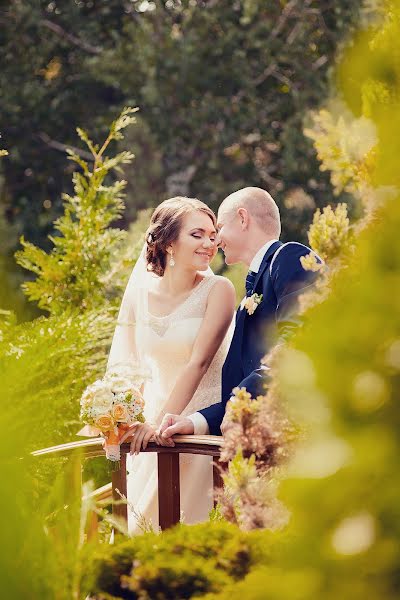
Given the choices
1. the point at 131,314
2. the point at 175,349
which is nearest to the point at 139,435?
the point at 175,349

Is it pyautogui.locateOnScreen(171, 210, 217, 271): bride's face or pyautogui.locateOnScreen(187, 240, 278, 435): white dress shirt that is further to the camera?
pyautogui.locateOnScreen(171, 210, 217, 271): bride's face

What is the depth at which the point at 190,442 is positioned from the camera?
371cm

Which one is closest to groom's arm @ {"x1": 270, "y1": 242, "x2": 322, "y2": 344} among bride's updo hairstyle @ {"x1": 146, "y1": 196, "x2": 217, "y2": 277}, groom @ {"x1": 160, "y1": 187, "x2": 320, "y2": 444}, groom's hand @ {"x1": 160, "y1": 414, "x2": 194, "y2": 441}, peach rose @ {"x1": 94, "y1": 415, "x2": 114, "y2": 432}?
groom @ {"x1": 160, "y1": 187, "x2": 320, "y2": 444}

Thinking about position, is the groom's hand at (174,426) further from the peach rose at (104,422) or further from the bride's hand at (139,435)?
the peach rose at (104,422)

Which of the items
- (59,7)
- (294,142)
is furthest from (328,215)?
(59,7)

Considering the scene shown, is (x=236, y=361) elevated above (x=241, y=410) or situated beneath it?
elevated above

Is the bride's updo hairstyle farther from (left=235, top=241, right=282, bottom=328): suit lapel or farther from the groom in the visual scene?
(left=235, top=241, right=282, bottom=328): suit lapel

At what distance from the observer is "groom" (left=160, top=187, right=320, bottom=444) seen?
3.97 meters

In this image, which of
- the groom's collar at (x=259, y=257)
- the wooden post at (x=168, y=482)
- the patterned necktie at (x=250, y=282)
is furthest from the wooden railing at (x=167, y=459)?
the groom's collar at (x=259, y=257)

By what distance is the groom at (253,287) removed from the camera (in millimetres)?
3967

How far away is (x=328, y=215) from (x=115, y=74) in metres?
19.5

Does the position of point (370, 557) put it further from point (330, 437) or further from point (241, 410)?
point (241, 410)

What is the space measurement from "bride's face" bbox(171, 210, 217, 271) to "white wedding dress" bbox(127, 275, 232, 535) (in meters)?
0.18

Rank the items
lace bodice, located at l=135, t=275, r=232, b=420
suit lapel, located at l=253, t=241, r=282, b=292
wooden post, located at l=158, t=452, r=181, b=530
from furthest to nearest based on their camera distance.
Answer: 1. lace bodice, located at l=135, t=275, r=232, b=420
2. suit lapel, located at l=253, t=241, r=282, b=292
3. wooden post, located at l=158, t=452, r=181, b=530
